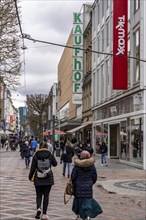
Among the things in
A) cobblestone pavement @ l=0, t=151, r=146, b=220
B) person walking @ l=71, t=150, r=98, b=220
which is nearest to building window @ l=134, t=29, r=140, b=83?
cobblestone pavement @ l=0, t=151, r=146, b=220

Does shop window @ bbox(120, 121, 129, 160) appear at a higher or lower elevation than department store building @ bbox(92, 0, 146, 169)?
lower

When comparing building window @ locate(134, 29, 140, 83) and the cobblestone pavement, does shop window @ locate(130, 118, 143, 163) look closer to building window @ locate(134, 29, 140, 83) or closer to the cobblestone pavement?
building window @ locate(134, 29, 140, 83)

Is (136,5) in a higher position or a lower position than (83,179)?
higher

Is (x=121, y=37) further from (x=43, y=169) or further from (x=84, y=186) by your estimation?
(x=84, y=186)


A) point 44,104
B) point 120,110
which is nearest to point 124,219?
point 120,110

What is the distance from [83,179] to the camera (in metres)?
8.48

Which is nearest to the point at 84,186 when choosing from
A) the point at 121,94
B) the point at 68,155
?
the point at 68,155

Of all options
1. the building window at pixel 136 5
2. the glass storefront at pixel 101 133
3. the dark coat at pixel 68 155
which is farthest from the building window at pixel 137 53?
the glass storefront at pixel 101 133

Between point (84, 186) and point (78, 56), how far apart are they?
133ft

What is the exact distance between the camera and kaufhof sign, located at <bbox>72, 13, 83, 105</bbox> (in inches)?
1826

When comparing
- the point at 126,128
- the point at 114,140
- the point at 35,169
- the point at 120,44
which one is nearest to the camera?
the point at 35,169

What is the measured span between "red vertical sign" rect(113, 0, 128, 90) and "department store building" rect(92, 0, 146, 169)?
14.6 inches

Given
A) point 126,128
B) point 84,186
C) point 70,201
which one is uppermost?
point 126,128

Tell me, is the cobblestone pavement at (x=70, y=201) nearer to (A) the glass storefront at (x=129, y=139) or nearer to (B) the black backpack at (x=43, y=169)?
(B) the black backpack at (x=43, y=169)
